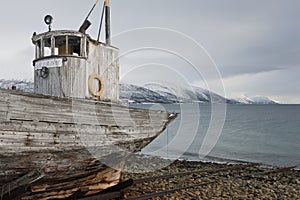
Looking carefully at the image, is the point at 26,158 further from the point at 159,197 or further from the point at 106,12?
the point at 106,12

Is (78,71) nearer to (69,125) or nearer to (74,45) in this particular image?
(74,45)

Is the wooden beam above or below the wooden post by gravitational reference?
below

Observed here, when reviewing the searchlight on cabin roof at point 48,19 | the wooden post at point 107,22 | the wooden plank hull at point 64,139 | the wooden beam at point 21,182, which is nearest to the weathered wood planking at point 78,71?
the searchlight on cabin roof at point 48,19

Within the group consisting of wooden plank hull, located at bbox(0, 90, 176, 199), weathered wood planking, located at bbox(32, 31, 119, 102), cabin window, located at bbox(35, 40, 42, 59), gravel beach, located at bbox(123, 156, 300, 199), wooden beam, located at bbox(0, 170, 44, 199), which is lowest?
gravel beach, located at bbox(123, 156, 300, 199)

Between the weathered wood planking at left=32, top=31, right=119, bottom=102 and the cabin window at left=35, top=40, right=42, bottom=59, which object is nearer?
the weathered wood planking at left=32, top=31, right=119, bottom=102

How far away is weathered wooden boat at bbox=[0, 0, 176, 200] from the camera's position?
5059 millimetres

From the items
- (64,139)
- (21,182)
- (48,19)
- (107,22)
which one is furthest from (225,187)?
(48,19)

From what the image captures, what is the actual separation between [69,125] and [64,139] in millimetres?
247

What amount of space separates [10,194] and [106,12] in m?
4.95

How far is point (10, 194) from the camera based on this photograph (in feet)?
17.7

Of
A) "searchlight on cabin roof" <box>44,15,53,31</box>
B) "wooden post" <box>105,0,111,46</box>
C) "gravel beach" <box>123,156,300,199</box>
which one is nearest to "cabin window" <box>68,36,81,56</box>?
"searchlight on cabin roof" <box>44,15,53,31</box>

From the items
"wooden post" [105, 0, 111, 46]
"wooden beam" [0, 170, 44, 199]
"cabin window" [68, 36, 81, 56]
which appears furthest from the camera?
"wooden post" [105, 0, 111, 46]

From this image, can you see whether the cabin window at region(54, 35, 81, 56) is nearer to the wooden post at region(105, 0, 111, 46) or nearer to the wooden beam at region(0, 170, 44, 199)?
the wooden post at region(105, 0, 111, 46)

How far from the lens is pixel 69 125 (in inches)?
219
